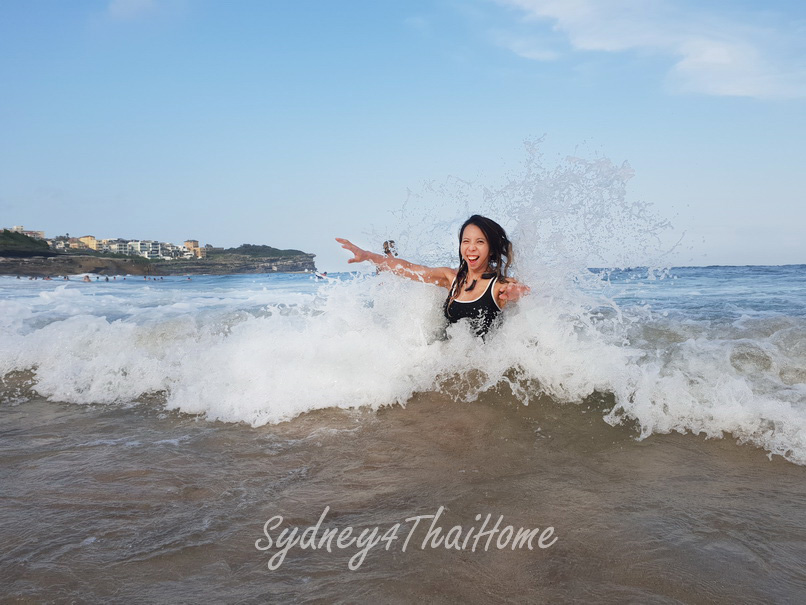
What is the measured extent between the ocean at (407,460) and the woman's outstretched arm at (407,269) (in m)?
0.26

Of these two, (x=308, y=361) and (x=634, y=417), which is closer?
(x=634, y=417)

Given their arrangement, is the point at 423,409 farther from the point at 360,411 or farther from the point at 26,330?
the point at 26,330

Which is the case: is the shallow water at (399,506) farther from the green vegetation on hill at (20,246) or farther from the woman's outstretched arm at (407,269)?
the green vegetation on hill at (20,246)

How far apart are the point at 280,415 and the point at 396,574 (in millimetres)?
2602

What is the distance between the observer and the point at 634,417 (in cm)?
419

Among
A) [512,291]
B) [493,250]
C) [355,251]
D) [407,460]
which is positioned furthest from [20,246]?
[407,460]

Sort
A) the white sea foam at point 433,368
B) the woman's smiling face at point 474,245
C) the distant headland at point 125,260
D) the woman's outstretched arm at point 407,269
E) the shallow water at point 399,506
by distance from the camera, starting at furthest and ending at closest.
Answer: the distant headland at point 125,260 → the woman's outstretched arm at point 407,269 → the woman's smiling face at point 474,245 → the white sea foam at point 433,368 → the shallow water at point 399,506

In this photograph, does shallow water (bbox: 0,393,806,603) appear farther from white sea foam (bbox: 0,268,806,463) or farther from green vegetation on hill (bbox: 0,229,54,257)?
green vegetation on hill (bbox: 0,229,54,257)

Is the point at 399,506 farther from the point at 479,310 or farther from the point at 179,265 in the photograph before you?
the point at 179,265

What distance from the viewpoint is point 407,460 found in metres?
3.45

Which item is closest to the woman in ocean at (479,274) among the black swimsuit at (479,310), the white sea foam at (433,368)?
the black swimsuit at (479,310)

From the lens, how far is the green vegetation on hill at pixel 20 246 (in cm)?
4988

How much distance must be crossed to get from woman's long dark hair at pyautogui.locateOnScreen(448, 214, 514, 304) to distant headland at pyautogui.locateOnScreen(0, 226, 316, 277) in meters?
53.4

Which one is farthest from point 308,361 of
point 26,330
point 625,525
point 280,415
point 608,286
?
point 26,330
